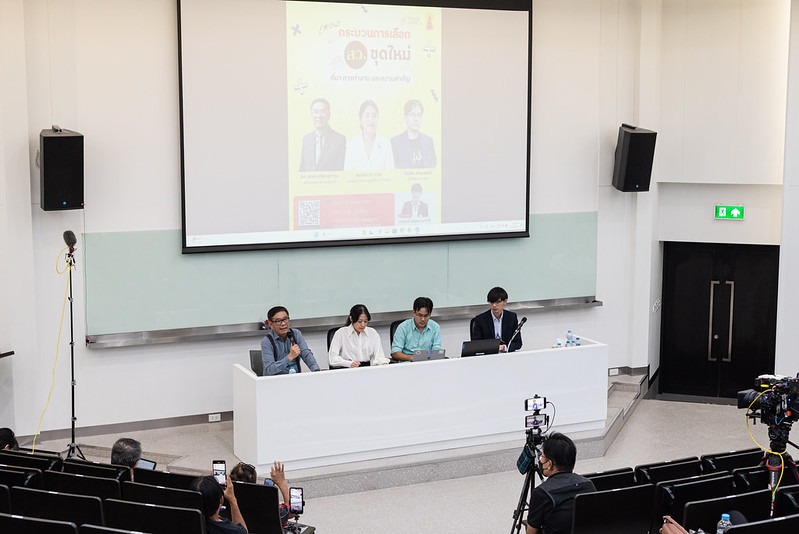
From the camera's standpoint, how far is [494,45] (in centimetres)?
947

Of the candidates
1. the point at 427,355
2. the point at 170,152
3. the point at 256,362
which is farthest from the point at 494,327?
the point at 170,152

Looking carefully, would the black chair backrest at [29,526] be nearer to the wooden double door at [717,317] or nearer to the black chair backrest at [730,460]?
the black chair backrest at [730,460]

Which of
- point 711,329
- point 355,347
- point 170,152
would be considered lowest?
point 711,329

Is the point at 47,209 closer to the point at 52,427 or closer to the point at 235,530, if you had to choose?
the point at 52,427

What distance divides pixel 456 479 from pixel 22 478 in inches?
139

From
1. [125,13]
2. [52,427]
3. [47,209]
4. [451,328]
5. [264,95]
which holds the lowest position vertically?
[52,427]

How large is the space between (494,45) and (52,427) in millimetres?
5157

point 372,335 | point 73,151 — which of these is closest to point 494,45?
point 372,335

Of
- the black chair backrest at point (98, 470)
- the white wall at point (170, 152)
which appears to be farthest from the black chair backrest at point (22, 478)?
the white wall at point (170, 152)

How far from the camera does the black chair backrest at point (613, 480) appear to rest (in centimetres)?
572

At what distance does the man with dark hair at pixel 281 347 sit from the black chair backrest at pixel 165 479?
1862mm

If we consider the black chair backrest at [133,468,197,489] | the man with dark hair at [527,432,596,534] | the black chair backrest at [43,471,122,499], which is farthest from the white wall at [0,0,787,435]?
the man with dark hair at [527,432,596,534]

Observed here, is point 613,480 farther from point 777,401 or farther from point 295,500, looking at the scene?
point 295,500

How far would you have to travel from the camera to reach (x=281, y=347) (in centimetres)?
758
